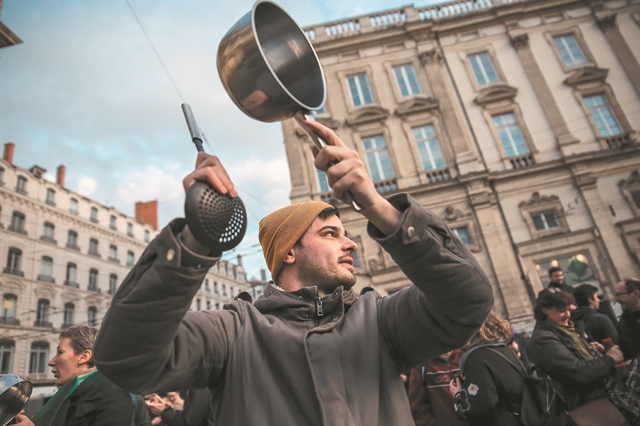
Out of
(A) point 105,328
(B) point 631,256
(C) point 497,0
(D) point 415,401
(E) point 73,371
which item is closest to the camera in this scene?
Answer: (A) point 105,328

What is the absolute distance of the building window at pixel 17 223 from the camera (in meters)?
27.6

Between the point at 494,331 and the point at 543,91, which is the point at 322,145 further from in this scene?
the point at 543,91

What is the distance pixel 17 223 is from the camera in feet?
91.9

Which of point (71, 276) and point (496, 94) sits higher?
point (496, 94)

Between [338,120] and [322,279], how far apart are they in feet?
54.4

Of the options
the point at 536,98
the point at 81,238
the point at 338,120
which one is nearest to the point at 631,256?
the point at 536,98

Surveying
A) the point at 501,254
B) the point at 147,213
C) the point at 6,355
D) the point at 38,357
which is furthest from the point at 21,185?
the point at 501,254

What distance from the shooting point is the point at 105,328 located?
111cm

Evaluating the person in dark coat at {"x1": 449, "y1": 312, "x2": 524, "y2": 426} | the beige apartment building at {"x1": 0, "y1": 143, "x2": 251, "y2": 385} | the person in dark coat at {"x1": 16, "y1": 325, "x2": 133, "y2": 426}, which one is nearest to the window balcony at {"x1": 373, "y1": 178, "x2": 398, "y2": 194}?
the beige apartment building at {"x1": 0, "y1": 143, "x2": 251, "y2": 385}

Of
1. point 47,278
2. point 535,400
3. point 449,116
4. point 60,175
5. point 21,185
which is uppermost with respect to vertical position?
point 60,175

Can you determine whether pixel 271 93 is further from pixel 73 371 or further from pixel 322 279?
pixel 73 371

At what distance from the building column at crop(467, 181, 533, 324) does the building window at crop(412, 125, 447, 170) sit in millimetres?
1770

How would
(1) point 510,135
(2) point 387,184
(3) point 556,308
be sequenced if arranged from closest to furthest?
(3) point 556,308
(2) point 387,184
(1) point 510,135

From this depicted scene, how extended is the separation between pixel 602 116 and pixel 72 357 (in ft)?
67.0
